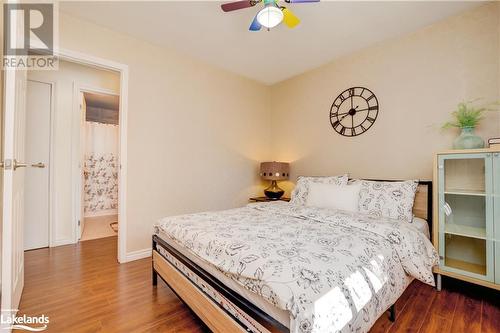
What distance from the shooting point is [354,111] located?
3035 mm

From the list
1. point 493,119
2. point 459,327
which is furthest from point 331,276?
point 493,119

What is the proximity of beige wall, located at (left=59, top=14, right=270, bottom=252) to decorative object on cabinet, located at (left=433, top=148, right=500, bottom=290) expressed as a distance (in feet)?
8.56

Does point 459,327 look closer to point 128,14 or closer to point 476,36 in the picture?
point 476,36

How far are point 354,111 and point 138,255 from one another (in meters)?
3.31

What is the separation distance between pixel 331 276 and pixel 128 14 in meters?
2.96

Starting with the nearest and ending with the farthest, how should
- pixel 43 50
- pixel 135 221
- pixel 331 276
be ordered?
pixel 331 276, pixel 43 50, pixel 135 221

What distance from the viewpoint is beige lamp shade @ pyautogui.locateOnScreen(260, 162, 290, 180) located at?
3.65 meters

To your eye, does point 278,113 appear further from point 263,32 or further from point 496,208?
point 496,208

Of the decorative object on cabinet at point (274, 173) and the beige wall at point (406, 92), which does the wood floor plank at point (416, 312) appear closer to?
the beige wall at point (406, 92)

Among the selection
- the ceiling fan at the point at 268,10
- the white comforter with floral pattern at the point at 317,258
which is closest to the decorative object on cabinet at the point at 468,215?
the white comforter with floral pattern at the point at 317,258

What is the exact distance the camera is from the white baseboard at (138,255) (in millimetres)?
2701

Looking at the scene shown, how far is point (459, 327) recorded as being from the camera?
5.15 ft

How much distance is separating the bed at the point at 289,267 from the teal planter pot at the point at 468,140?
801mm

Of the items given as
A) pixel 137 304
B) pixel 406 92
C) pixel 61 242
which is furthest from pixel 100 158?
pixel 406 92
